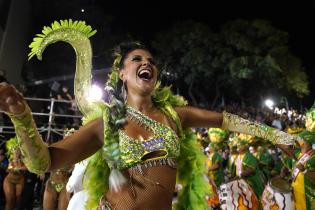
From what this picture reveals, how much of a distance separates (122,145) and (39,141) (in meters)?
0.48

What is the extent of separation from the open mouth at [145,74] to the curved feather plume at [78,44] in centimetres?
39

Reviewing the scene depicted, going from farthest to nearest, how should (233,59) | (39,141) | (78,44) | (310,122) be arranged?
(233,59), (310,122), (78,44), (39,141)

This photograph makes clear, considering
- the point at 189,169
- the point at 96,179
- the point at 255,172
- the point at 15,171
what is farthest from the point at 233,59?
the point at 96,179

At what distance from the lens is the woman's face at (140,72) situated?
2.50 meters

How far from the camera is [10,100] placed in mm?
1804

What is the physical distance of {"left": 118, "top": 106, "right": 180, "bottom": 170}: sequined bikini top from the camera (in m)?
2.24

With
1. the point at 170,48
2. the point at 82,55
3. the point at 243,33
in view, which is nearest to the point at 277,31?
the point at 243,33

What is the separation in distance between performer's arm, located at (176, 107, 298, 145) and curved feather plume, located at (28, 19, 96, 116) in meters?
0.63

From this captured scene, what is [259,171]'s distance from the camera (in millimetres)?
7266

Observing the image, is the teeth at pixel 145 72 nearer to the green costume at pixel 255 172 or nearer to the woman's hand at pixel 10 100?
the woman's hand at pixel 10 100

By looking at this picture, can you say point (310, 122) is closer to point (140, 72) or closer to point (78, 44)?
point (140, 72)

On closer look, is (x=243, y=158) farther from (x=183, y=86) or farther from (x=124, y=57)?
(x=183, y=86)

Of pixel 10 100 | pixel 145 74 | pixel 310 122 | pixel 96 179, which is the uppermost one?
pixel 310 122

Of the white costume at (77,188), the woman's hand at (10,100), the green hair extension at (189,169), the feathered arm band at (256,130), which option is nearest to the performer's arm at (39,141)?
the woman's hand at (10,100)
